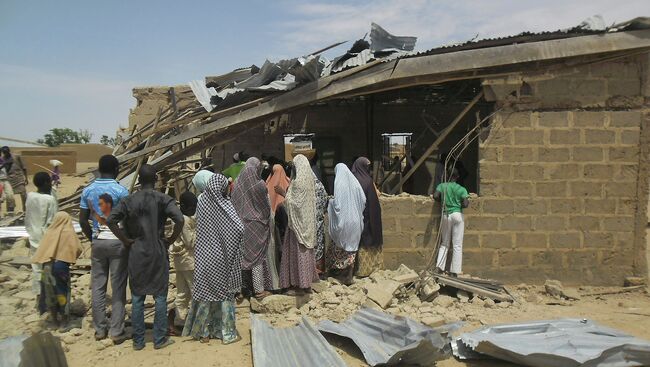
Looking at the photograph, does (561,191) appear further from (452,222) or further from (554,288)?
(452,222)

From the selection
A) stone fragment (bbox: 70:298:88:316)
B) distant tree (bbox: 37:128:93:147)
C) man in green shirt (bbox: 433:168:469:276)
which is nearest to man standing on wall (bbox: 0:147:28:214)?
stone fragment (bbox: 70:298:88:316)

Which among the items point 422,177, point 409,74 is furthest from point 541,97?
point 422,177

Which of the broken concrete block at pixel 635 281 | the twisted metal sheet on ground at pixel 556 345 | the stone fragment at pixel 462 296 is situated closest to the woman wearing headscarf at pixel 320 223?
the stone fragment at pixel 462 296

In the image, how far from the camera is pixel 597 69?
19.5 ft

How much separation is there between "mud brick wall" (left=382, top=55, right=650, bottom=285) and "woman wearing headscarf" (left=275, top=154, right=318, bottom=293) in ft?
4.32

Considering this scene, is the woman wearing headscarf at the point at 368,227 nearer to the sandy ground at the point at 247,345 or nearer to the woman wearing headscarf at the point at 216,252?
the sandy ground at the point at 247,345

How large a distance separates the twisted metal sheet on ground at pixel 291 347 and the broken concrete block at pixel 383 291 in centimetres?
95

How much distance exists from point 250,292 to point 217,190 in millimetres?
1608

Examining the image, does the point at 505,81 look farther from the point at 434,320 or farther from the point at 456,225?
the point at 434,320

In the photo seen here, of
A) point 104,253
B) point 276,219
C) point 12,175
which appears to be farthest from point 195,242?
point 12,175

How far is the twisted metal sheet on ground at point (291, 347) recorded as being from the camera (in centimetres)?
379

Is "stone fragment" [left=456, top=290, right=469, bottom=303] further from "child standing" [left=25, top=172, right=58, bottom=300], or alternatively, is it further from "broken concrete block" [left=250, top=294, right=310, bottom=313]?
"child standing" [left=25, top=172, right=58, bottom=300]

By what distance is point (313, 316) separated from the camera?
5020 mm

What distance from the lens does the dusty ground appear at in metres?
4.07
